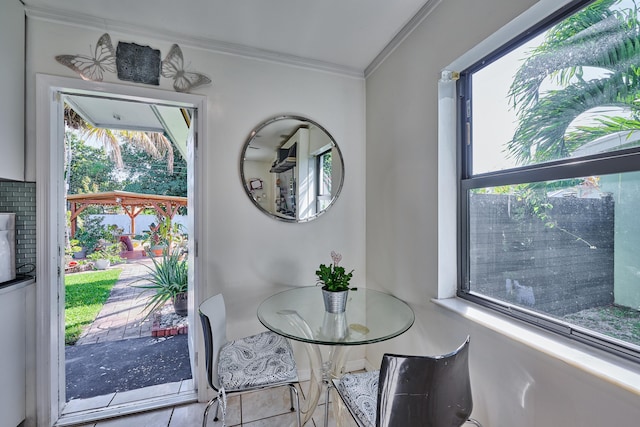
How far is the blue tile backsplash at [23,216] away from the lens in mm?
1581

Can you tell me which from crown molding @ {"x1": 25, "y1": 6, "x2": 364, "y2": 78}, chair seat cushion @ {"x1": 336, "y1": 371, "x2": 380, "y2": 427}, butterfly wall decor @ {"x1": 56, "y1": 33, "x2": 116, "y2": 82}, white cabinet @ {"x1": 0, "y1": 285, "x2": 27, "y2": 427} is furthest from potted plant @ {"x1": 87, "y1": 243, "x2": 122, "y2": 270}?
chair seat cushion @ {"x1": 336, "y1": 371, "x2": 380, "y2": 427}

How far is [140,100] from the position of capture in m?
1.82

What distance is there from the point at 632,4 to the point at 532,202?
0.71 metres

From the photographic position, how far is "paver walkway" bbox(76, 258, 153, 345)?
2.91 meters

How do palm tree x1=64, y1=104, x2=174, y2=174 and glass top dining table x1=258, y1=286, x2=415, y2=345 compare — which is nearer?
glass top dining table x1=258, y1=286, x2=415, y2=345

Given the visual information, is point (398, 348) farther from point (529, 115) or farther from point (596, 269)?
point (529, 115)

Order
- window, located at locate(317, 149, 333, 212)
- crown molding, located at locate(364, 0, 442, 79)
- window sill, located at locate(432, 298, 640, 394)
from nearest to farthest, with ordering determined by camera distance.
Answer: window sill, located at locate(432, 298, 640, 394), crown molding, located at locate(364, 0, 442, 79), window, located at locate(317, 149, 333, 212)

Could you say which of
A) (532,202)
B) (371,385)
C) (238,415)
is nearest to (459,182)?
(532,202)

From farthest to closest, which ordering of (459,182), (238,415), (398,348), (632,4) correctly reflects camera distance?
(398,348) < (238,415) < (459,182) < (632,4)

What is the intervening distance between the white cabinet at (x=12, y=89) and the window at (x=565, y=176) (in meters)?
2.48

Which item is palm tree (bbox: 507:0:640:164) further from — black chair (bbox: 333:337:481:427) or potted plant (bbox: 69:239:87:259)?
potted plant (bbox: 69:239:87:259)

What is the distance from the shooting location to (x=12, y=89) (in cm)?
149

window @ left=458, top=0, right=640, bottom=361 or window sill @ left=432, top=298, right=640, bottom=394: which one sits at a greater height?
window @ left=458, top=0, right=640, bottom=361

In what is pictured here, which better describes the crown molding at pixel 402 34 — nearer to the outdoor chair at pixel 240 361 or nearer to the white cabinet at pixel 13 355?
the outdoor chair at pixel 240 361
